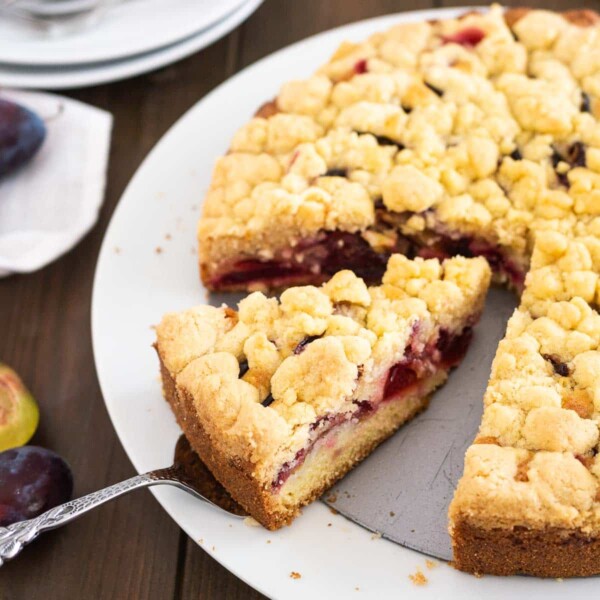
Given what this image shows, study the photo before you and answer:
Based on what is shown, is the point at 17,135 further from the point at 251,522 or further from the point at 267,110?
the point at 251,522

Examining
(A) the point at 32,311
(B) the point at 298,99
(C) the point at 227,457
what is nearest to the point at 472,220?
(B) the point at 298,99

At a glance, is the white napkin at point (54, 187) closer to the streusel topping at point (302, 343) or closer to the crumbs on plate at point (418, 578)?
the streusel topping at point (302, 343)

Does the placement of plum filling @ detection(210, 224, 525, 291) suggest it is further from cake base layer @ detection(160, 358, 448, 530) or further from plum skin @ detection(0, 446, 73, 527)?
plum skin @ detection(0, 446, 73, 527)

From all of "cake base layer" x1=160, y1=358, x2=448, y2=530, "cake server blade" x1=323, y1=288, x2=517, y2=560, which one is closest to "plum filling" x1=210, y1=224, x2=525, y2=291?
"cake server blade" x1=323, y1=288, x2=517, y2=560

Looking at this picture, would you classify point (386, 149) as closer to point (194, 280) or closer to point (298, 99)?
point (298, 99)

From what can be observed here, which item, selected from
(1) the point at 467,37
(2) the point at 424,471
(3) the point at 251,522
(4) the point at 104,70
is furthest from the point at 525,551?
(4) the point at 104,70

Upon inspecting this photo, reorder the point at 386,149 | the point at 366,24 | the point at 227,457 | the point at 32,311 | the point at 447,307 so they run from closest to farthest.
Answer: the point at 227,457 → the point at 447,307 → the point at 386,149 → the point at 32,311 → the point at 366,24
